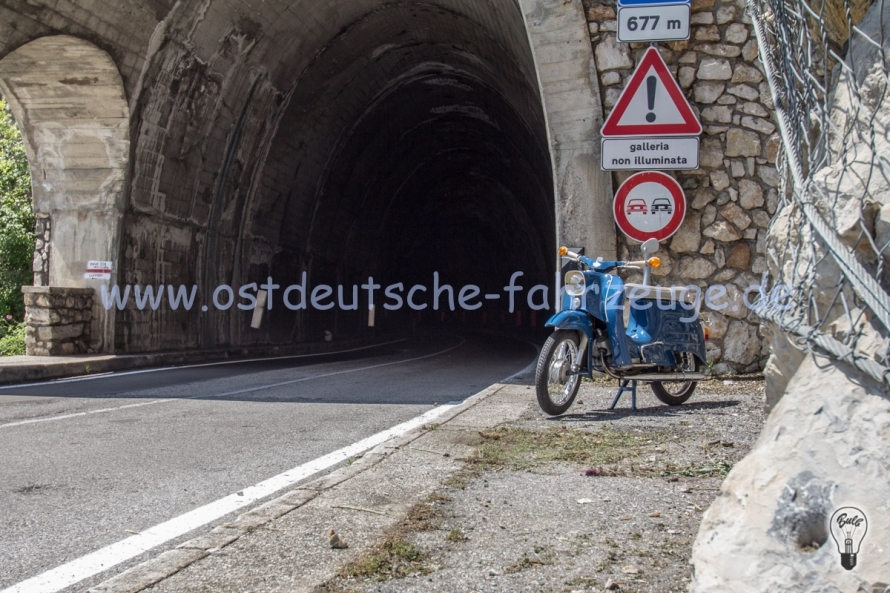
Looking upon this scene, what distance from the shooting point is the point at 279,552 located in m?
2.95

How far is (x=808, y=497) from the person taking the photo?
6.12ft

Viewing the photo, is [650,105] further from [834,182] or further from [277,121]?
[277,121]

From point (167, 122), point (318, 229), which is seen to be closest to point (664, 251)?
point (167, 122)

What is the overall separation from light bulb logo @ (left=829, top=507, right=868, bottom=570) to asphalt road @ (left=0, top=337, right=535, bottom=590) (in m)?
2.70

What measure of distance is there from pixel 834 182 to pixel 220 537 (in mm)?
2450

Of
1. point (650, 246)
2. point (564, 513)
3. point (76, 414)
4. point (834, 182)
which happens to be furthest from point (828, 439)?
point (76, 414)

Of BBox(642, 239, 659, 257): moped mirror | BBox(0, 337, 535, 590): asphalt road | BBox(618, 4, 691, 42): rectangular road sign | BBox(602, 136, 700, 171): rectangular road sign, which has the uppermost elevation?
BBox(618, 4, 691, 42): rectangular road sign

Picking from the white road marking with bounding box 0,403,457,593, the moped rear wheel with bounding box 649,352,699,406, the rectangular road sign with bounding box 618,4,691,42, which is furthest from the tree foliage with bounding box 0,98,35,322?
the white road marking with bounding box 0,403,457,593

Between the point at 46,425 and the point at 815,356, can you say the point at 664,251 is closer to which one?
the point at 46,425

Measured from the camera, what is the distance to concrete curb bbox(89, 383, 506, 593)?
8.71ft

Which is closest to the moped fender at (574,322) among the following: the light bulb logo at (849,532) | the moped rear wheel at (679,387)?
the moped rear wheel at (679,387)

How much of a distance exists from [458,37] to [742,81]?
31.7 ft

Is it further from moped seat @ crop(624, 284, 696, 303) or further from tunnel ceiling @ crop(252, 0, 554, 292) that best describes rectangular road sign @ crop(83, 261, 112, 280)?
moped seat @ crop(624, 284, 696, 303)

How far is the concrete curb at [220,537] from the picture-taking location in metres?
2.65
